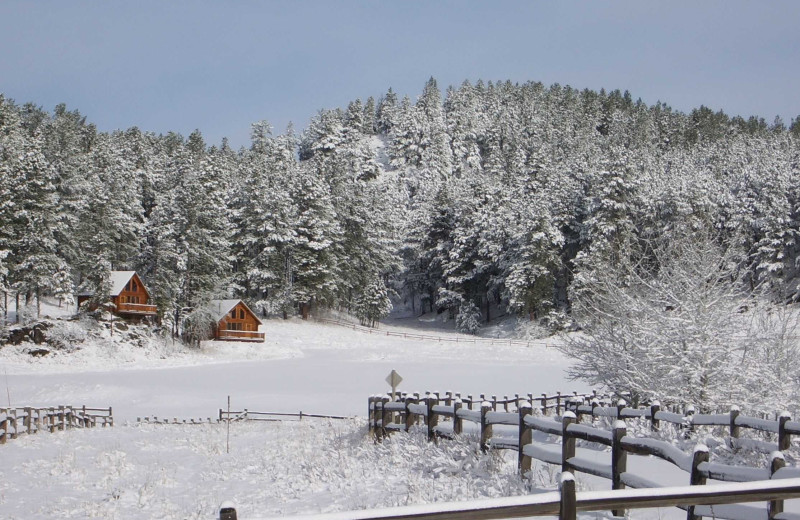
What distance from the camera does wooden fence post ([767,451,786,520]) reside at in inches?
241

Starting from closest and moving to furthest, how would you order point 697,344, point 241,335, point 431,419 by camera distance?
point 431,419 < point 697,344 < point 241,335

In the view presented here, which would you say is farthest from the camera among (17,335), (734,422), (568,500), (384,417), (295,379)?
(17,335)

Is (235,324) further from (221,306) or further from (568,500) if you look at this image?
(568,500)

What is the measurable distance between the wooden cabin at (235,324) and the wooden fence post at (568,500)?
5730cm

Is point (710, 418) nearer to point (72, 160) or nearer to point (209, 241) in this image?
point (209, 241)

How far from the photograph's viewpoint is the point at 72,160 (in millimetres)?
75562

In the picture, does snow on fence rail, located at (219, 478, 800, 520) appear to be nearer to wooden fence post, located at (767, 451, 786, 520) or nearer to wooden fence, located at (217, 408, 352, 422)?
wooden fence post, located at (767, 451, 786, 520)

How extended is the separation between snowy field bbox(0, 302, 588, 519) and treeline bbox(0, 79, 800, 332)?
9.34m

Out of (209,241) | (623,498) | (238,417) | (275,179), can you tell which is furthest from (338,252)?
(623,498)

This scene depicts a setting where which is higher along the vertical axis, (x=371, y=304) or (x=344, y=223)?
(x=344, y=223)

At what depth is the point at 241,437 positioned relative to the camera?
78.5 ft

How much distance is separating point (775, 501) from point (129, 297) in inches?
2262

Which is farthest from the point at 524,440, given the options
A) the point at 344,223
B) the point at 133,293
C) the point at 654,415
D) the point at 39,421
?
the point at 344,223

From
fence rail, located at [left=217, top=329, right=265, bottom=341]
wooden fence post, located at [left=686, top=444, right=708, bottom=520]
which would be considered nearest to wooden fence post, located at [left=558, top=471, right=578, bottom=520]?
wooden fence post, located at [left=686, top=444, right=708, bottom=520]
